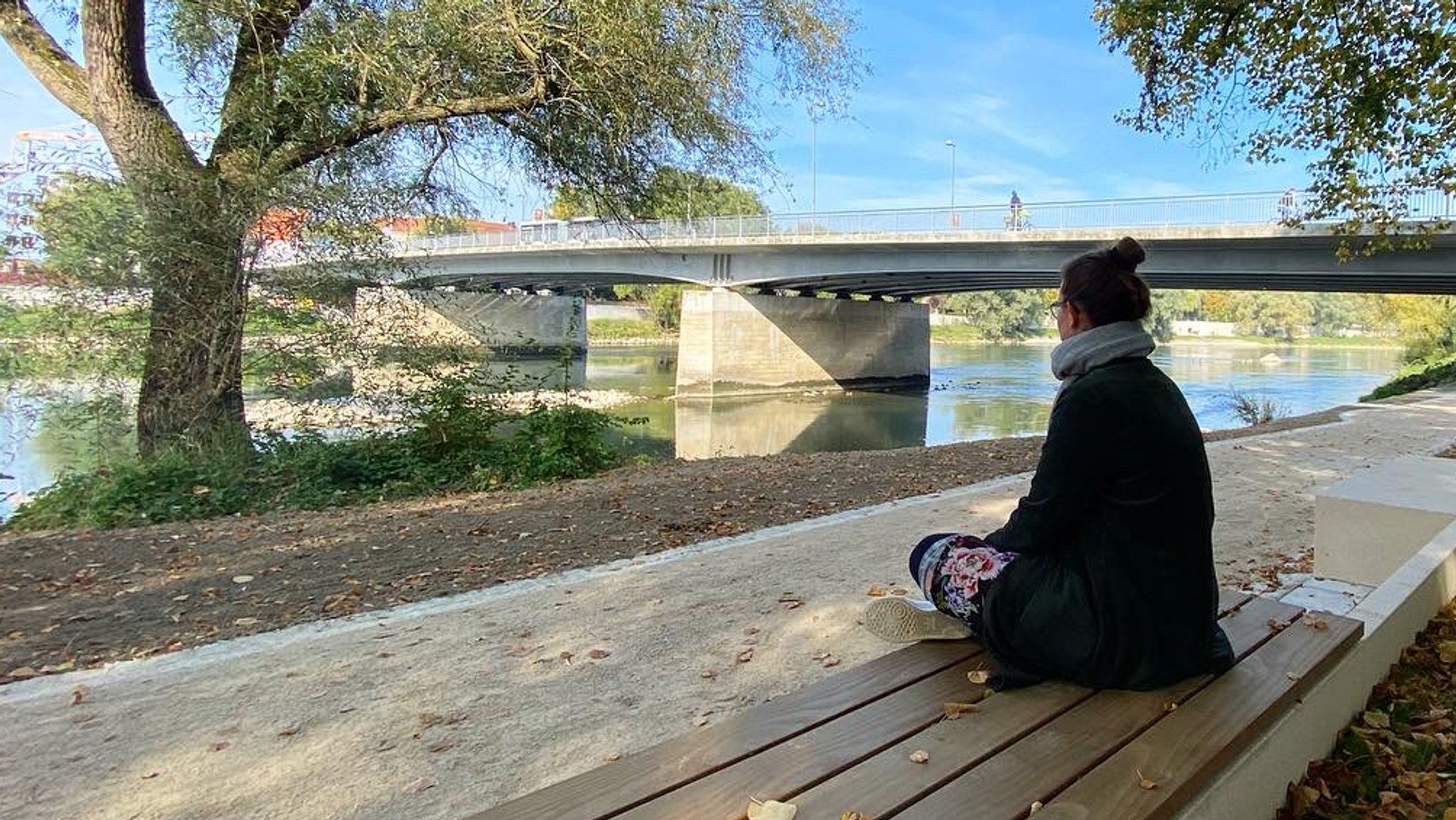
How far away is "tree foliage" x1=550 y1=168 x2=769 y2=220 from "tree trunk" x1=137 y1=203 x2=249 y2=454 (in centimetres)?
403

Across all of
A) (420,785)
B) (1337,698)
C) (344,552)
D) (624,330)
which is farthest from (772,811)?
(624,330)

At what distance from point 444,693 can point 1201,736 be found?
8.30 ft

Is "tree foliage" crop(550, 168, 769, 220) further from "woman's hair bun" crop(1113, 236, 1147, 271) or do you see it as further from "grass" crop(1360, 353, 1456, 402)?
"grass" crop(1360, 353, 1456, 402)

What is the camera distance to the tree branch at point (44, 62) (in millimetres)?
8742

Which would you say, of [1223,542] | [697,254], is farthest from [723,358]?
[1223,542]

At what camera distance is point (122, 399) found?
8.32m

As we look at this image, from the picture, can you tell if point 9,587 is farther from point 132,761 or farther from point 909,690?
point 909,690

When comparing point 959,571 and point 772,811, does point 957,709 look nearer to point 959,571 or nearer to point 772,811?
point 959,571

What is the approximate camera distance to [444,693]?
331cm

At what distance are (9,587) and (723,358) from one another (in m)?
28.9

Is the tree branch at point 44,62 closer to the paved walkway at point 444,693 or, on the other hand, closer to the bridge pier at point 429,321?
the bridge pier at point 429,321

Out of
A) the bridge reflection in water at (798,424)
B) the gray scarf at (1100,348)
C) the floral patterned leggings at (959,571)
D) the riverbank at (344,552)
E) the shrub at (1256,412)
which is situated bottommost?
the bridge reflection in water at (798,424)

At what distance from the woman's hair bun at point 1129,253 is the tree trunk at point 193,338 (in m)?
8.39

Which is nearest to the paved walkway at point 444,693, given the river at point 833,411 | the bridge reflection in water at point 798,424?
the river at point 833,411
